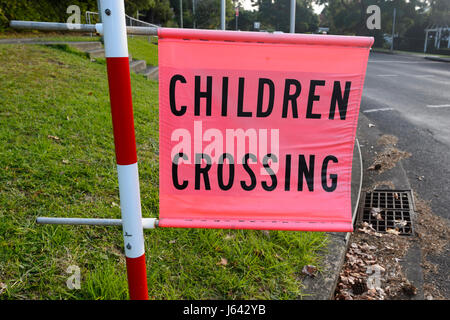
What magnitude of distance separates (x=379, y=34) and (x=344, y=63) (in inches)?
2032

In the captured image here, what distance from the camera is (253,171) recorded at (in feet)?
6.66

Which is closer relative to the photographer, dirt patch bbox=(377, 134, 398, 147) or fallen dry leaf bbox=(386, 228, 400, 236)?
fallen dry leaf bbox=(386, 228, 400, 236)

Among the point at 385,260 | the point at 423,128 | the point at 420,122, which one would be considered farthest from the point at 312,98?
the point at 420,122

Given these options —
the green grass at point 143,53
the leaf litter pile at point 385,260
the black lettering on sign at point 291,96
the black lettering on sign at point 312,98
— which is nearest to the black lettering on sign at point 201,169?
the black lettering on sign at point 291,96

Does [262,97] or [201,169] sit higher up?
[262,97]

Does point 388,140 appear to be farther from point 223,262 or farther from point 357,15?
point 357,15

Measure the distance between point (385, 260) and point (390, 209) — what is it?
3.13 feet

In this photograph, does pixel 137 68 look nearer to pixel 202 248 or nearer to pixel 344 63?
pixel 202 248

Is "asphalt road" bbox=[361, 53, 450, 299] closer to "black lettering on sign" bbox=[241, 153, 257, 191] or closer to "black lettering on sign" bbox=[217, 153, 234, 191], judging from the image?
"black lettering on sign" bbox=[241, 153, 257, 191]

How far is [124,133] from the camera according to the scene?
1.63 m

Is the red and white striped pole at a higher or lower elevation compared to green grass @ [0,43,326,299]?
higher

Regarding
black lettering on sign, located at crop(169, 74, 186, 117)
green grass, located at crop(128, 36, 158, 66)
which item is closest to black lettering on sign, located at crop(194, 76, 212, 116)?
black lettering on sign, located at crop(169, 74, 186, 117)

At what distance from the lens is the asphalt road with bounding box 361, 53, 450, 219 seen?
4.34 meters

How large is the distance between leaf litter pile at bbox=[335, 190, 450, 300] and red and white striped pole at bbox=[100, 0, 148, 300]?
1.47 m
